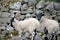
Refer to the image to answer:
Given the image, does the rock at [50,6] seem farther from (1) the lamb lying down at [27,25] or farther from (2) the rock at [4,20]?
(1) the lamb lying down at [27,25]

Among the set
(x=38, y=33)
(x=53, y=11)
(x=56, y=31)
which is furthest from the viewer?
(x=53, y=11)

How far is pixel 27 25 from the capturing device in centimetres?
1130

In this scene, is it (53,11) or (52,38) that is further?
(53,11)

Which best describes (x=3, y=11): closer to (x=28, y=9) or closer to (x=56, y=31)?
(x=28, y=9)

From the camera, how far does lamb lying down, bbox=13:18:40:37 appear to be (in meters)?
10.8

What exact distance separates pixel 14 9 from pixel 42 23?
10.9 feet

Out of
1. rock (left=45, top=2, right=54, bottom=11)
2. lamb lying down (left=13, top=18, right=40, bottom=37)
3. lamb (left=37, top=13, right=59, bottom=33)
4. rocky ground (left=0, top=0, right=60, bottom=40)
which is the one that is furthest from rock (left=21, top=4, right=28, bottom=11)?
lamb (left=37, top=13, right=59, bottom=33)

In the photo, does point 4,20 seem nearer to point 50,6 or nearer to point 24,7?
point 24,7

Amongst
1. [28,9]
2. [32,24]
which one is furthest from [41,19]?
[28,9]

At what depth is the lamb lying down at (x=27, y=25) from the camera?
10.8 metres

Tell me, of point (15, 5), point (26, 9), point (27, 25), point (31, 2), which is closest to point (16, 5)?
point (15, 5)

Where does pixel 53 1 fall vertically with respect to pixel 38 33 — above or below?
above

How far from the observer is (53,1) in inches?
574

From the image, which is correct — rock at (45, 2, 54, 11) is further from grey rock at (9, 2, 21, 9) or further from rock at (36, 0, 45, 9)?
grey rock at (9, 2, 21, 9)
